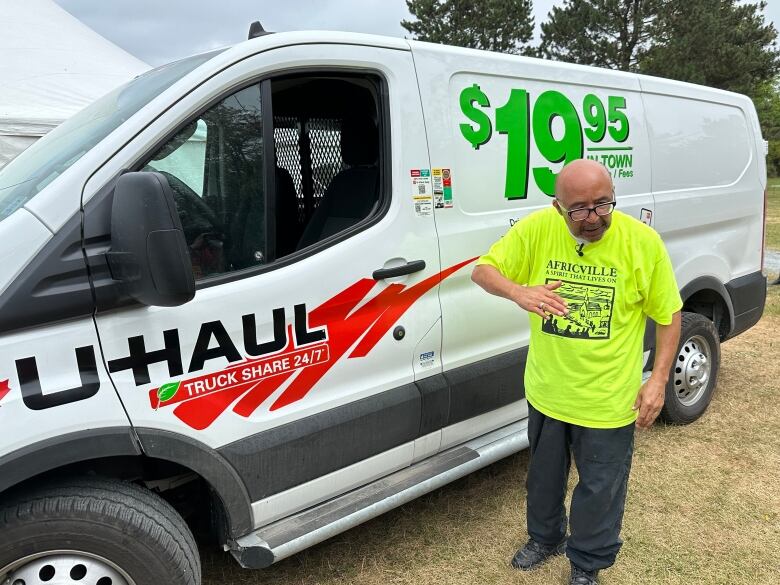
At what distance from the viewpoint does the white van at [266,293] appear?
1694 mm

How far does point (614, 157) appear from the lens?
125 inches

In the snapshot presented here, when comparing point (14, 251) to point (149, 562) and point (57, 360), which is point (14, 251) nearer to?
point (57, 360)

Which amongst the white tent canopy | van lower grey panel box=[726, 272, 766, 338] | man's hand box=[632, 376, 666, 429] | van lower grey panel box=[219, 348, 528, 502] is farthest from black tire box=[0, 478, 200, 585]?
the white tent canopy

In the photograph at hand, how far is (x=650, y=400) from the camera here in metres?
2.15

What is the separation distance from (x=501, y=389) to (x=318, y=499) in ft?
3.28

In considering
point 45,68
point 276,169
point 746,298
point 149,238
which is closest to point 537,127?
point 276,169

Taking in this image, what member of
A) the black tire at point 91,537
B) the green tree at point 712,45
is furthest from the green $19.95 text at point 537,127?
the green tree at point 712,45

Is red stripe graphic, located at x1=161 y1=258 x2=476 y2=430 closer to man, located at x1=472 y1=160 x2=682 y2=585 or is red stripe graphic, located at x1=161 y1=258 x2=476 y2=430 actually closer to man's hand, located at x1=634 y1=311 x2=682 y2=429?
man, located at x1=472 y1=160 x2=682 y2=585

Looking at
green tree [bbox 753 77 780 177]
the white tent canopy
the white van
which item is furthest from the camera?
green tree [bbox 753 77 780 177]

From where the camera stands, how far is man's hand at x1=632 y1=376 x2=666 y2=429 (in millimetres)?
2148

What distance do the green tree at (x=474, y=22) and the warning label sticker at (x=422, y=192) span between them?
27.7 m

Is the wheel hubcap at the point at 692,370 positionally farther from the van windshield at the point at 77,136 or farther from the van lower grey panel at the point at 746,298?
the van windshield at the point at 77,136

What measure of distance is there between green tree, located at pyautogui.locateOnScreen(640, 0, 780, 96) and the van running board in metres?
27.3

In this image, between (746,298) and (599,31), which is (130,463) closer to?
(746,298)
